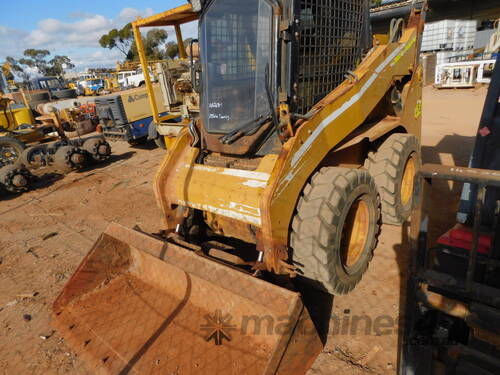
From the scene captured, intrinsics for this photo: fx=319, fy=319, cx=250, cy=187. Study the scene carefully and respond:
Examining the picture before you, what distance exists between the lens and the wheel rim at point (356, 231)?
9.71 feet

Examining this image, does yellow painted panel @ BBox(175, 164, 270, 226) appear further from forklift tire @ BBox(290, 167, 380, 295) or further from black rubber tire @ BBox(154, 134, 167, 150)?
black rubber tire @ BBox(154, 134, 167, 150)

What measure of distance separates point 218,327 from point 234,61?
2282 millimetres

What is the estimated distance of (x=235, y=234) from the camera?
3166 mm

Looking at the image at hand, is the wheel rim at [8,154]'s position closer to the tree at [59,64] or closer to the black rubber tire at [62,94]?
the black rubber tire at [62,94]

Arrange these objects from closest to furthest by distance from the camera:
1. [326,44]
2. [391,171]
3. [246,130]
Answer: [246,130] → [326,44] → [391,171]

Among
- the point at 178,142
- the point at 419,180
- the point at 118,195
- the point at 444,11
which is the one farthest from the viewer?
the point at 444,11

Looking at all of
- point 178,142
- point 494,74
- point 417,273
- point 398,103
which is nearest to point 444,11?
point 398,103

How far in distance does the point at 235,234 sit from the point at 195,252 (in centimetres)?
69

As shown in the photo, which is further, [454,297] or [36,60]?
[36,60]

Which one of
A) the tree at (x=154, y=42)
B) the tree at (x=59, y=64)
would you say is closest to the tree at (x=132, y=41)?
the tree at (x=154, y=42)

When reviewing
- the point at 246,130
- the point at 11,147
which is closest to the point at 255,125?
the point at 246,130

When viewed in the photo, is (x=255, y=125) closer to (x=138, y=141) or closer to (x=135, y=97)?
(x=135, y=97)

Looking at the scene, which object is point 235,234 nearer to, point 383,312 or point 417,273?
point 383,312

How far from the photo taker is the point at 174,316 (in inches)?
103
